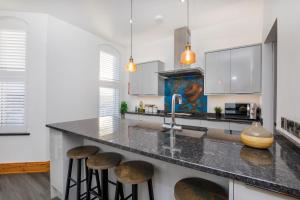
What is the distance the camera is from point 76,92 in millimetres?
3314

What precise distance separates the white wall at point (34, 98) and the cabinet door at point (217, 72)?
3.18 meters

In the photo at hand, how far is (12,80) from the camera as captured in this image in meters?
2.69

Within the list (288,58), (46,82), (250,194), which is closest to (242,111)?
(288,58)

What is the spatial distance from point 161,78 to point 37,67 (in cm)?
266

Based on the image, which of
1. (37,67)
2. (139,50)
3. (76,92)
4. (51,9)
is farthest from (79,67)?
(139,50)

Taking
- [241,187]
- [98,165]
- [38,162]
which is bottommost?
[38,162]

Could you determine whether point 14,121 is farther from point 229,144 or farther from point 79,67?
point 229,144

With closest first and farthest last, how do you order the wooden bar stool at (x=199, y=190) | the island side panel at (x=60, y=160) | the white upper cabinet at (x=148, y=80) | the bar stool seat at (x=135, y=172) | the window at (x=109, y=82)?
the wooden bar stool at (x=199, y=190) → the bar stool seat at (x=135, y=172) → the island side panel at (x=60, y=160) → the white upper cabinet at (x=148, y=80) → the window at (x=109, y=82)

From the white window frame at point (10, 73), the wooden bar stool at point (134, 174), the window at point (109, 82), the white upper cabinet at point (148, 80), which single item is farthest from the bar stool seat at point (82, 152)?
the white upper cabinet at point (148, 80)

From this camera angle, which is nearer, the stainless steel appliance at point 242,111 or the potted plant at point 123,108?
the stainless steel appliance at point 242,111

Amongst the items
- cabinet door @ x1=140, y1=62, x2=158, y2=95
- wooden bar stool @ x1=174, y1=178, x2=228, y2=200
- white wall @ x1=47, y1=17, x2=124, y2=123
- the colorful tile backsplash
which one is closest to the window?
white wall @ x1=47, y1=17, x2=124, y2=123

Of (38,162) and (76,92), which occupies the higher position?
(76,92)

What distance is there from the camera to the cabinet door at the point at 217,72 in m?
2.86

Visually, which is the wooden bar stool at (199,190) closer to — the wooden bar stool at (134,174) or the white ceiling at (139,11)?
the wooden bar stool at (134,174)
